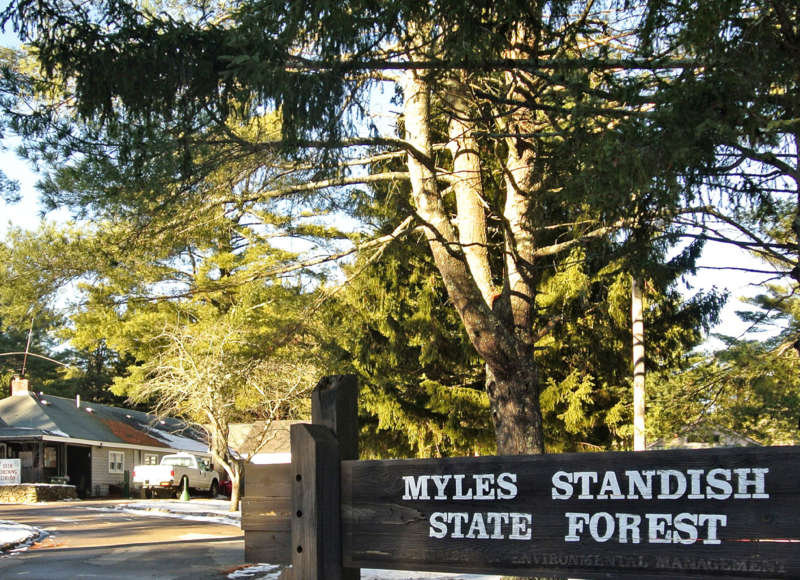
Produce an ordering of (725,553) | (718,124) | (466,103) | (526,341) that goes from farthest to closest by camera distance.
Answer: (526,341), (466,103), (718,124), (725,553)

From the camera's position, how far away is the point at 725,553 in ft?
10.5

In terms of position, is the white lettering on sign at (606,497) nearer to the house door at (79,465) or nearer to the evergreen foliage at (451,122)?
the evergreen foliage at (451,122)

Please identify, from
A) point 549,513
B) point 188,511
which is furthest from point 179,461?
point 549,513

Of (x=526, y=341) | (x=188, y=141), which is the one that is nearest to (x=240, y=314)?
(x=526, y=341)

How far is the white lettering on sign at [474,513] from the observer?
3.60 meters

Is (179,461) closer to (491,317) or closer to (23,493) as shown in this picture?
(23,493)

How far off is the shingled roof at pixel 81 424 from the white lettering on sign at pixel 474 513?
27.9 m

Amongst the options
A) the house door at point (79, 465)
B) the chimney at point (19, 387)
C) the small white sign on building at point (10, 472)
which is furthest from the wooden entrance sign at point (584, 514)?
the chimney at point (19, 387)

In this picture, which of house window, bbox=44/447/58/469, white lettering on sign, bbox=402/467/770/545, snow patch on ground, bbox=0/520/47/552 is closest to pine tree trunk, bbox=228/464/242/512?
snow patch on ground, bbox=0/520/47/552

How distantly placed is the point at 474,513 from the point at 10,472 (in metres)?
32.1

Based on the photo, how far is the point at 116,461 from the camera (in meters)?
41.0

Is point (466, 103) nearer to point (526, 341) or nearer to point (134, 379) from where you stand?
point (526, 341)

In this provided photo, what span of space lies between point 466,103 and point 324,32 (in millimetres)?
3425

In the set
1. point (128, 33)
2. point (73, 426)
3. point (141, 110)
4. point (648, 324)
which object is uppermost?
point (128, 33)
